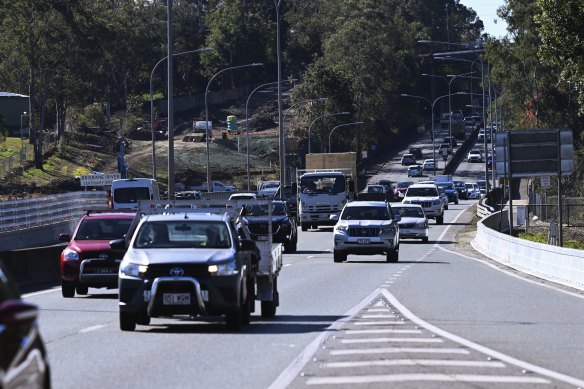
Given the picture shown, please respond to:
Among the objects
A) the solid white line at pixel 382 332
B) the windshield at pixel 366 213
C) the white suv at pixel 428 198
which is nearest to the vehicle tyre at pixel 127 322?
the solid white line at pixel 382 332

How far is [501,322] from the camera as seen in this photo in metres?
19.1

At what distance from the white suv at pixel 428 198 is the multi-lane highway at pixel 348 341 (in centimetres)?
3984

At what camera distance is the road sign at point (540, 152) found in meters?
42.3

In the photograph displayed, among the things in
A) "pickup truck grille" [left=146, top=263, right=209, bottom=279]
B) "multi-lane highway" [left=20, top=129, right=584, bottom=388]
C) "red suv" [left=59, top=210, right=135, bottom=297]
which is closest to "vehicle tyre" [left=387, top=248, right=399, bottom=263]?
"multi-lane highway" [left=20, top=129, right=584, bottom=388]

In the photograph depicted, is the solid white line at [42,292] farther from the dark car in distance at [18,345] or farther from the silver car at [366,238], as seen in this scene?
the dark car in distance at [18,345]

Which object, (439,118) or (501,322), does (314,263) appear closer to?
(501,322)

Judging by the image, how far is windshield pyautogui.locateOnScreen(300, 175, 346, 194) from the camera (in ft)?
201

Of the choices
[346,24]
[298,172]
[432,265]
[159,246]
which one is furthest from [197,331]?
[346,24]

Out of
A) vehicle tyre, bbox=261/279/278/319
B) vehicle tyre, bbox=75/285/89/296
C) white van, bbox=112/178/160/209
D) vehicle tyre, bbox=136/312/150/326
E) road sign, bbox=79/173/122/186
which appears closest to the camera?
vehicle tyre, bbox=136/312/150/326

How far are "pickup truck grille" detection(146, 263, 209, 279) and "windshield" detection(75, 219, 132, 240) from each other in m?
9.63

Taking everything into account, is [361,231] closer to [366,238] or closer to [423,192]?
[366,238]

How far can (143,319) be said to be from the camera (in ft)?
59.8

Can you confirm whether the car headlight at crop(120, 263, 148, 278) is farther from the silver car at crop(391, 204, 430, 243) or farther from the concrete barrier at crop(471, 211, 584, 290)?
the silver car at crop(391, 204, 430, 243)

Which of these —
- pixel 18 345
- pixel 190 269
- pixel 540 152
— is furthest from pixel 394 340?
pixel 540 152
